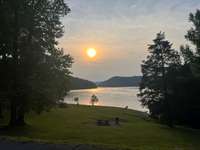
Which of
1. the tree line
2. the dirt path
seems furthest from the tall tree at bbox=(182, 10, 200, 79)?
the dirt path

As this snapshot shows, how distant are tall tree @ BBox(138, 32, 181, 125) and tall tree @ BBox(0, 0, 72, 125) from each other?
16488 millimetres

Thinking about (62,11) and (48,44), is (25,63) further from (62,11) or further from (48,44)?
(62,11)

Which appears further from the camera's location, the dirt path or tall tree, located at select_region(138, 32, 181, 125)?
tall tree, located at select_region(138, 32, 181, 125)

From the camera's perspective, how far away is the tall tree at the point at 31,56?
30.3m

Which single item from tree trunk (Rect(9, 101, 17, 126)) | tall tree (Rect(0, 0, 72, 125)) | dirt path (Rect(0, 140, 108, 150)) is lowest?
dirt path (Rect(0, 140, 108, 150))

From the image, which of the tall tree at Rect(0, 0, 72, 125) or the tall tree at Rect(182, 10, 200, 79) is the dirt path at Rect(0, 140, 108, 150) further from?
the tall tree at Rect(182, 10, 200, 79)

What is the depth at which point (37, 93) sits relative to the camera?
30.5m

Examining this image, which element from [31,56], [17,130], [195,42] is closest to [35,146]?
[17,130]

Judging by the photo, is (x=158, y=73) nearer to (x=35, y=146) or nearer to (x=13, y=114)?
(x=13, y=114)

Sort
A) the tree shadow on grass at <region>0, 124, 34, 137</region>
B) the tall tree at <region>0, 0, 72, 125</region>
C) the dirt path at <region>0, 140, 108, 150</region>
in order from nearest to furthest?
the dirt path at <region>0, 140, 108, 150</region>
the tree shadow on grass at <region>0, 124, 34, 137</region>
the tall tree at <region>0, 0, 72, 125</region>

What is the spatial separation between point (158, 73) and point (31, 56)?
2005 cm

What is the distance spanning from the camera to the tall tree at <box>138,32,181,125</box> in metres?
47.3

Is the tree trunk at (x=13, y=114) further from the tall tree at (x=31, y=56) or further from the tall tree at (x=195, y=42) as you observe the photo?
the tall tree at (x=195, y=42)

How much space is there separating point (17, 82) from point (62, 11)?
22.3 ft
